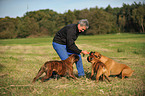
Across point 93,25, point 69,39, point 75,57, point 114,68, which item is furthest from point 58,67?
point 93,25

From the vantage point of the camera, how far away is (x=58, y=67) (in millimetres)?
6523

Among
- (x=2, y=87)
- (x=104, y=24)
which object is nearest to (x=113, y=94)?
(x=2, y=87)

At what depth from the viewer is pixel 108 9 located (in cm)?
11338

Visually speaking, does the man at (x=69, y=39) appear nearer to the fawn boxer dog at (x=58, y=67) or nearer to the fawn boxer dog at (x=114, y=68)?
the fawn boxer dog at (x=58, y=67)

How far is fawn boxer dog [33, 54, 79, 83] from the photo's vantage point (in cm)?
626

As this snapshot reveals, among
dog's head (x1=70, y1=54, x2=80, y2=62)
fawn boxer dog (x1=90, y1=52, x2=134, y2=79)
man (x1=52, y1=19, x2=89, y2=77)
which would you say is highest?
man (x1=52, y1=19, x2=89, y2=77)

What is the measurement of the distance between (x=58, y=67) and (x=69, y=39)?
4.36 feet

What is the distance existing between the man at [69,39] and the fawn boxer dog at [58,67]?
0.42 meters

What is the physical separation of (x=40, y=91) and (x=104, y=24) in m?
84.0

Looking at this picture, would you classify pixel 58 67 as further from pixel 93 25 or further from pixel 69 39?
pixel 93 25

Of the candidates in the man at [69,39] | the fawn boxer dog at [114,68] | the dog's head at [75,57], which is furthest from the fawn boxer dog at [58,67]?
the fawn boxer dog at [114,68]

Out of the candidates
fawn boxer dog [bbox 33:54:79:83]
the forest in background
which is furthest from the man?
the forest in background

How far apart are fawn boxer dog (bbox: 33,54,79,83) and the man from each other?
0.42 metres

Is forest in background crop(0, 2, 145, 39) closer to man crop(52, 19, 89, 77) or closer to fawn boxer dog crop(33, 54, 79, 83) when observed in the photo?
man crop(52, 19, 89, 77)
